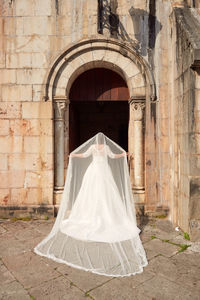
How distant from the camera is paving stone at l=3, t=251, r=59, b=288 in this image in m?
2.86

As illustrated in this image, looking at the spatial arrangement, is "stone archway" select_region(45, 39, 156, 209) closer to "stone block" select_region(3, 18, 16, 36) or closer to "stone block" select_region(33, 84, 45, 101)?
"stone block" select_region(33, 84, 45, 101)

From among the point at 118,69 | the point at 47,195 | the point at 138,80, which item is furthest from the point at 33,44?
the point at 47,195

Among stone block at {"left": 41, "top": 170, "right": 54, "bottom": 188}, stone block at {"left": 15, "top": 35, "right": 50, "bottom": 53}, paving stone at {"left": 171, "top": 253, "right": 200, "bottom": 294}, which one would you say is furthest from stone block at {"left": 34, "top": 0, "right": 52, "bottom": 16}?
paving stone at {"left": 171, "top": 253, "right": 200, "bottom": 294}

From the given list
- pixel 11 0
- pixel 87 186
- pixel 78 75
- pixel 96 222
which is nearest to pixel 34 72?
pixel 78 75

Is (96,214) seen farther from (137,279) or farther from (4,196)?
(4,196)

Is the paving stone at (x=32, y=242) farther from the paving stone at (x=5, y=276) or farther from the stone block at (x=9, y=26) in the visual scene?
the stone block at (x=9, y=26)

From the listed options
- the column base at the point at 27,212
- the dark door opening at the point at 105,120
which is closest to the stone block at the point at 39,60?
the column base at the point at 27,212

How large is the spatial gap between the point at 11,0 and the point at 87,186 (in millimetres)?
4619

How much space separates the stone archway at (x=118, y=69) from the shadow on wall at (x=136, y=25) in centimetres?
23

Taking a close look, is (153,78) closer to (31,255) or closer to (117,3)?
(117,3)

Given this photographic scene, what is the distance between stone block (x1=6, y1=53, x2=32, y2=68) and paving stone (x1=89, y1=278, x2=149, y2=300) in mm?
4711

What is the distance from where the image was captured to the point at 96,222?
164 inches

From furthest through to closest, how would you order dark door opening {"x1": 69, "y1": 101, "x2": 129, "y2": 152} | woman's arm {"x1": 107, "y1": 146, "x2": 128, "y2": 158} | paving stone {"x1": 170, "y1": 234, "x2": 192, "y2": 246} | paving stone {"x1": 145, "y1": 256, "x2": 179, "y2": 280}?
dark door opening {"x1": 69, "y1": 101, "x2": 129, "y2": 152} → woman's arm {"x1": 107, "y1": 146, "x2": 128, "y2": 158} → paving stone {"x1": 170, "y1": 234, "x2": 192, "y2": 246} → paving stone {"x1": 145, "y1": 256, "x2": 179, "y2": 280}

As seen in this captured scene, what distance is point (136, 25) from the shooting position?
17.2ft
